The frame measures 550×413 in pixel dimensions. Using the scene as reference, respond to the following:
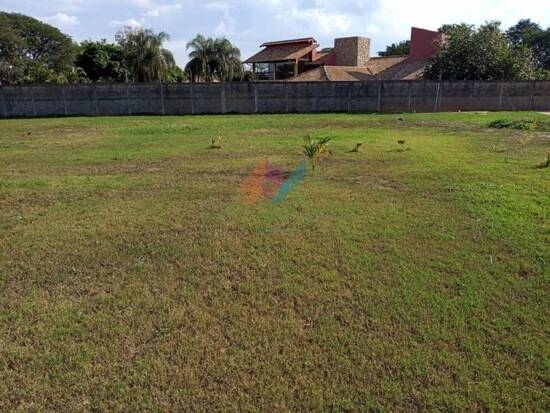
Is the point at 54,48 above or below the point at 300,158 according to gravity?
above

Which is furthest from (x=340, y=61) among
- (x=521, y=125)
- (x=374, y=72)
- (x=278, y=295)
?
(x=278, y=295)

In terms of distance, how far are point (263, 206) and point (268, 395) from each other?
3.35m

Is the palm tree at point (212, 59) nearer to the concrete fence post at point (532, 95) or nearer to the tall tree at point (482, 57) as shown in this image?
the tall tree at point (482, 57)

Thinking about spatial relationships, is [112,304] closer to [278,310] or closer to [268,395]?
[278,310]

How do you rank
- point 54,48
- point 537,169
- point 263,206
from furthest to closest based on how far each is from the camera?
point 54,48 → point 537,169 → point 263,206

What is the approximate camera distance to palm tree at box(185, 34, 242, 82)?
37.4 metres

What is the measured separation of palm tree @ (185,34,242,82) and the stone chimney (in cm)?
929

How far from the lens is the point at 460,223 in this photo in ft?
15.7

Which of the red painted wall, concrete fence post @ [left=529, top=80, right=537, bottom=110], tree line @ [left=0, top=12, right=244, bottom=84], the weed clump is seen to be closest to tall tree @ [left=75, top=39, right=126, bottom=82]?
tree line @ [left=0, top=12, right=244, bottom=84]

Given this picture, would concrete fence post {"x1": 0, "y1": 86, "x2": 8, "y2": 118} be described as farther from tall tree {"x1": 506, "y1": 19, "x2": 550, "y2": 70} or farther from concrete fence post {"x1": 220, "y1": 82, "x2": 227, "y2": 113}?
tall tree {"x1": 506, "y1": 19, "x2": 550, "y2": 70}

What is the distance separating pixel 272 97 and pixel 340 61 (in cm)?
1557

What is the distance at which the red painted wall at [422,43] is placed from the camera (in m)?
31.6

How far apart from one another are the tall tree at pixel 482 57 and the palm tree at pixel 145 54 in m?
21.7

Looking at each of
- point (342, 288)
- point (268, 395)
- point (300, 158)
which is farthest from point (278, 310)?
point (300, 158)
